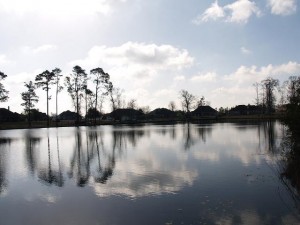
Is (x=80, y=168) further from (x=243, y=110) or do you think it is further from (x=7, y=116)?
A: (x=243, y=110)

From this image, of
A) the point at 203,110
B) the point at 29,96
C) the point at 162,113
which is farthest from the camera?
the point at 162,113

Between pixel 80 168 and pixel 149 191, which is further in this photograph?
pixel 80 168

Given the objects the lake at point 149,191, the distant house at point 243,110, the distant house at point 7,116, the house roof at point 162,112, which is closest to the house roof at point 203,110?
the distant house at point 243,110

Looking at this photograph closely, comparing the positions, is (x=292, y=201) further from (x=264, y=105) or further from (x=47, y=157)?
(x=264, y=105)

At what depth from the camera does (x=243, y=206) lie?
453 inches

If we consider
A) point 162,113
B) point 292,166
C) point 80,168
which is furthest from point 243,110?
point 292,166

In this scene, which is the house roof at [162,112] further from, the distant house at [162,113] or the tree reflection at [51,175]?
the tree reflection at [51,175]

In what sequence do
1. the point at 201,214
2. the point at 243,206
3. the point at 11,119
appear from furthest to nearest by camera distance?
the point at 11,119
the point at 243,206
the point at 201,214

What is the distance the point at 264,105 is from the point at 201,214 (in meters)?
122

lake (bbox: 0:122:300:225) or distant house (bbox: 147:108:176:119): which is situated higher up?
distant house (bbox: 147:108:176:119)

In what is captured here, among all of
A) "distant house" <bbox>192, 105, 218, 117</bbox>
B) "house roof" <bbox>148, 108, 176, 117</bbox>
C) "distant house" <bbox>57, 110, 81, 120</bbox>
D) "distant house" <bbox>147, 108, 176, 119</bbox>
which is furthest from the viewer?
"distant house" <bbox>57, 110, 81, 120</bbox>

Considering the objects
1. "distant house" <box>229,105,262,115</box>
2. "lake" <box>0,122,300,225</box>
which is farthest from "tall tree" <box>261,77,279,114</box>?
"lake" <box>0,122,300,225</box>

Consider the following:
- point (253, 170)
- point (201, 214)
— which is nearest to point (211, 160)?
point (253, 170)

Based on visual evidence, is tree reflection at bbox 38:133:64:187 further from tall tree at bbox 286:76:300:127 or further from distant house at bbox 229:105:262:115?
distant house at bbox 229:105:262:115
